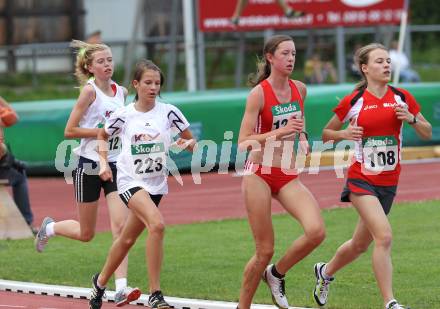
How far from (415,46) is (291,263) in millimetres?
37039

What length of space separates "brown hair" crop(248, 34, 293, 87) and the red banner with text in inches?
762

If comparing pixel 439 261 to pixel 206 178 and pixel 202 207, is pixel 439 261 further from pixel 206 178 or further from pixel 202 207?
pixel 206 178

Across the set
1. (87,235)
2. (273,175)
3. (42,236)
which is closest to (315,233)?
(273,175)

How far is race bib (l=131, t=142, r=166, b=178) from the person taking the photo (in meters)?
A: 9.62

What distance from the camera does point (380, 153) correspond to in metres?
9.16

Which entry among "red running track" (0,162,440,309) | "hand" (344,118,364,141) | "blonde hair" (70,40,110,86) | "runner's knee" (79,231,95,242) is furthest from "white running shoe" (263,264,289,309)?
"red running track" (0,162,440,309)

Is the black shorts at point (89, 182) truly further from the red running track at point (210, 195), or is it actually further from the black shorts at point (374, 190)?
the red running track at point (210, 195)

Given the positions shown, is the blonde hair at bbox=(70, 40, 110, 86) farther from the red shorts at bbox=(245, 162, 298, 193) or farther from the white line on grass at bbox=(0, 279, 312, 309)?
the red shorts at bbox=(245, 162, 298, 193)

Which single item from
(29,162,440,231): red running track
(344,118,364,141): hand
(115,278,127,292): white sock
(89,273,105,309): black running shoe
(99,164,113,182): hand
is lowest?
(29,162,440,231): red running track

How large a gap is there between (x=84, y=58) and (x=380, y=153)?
2.86 meters

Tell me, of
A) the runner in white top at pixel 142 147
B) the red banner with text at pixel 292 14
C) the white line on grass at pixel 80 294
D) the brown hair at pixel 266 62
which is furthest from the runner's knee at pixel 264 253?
the red banner with text at pixel 292 14

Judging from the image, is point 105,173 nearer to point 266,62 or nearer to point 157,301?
point 157,301

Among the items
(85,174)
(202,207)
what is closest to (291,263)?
(85,174)

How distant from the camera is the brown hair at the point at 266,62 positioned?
30.2 feet
